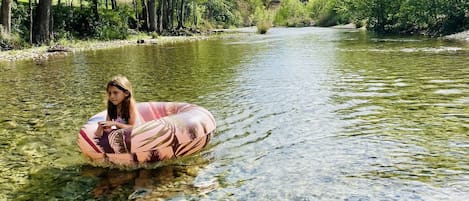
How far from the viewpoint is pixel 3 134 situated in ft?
30.4

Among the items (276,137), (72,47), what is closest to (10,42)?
(72,47)

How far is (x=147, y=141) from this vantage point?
6.70 m

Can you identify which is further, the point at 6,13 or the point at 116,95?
the point at 6,13

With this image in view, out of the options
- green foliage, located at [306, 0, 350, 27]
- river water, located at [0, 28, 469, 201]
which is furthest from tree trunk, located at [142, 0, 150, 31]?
river water, located at [0, 28, 469, 201]

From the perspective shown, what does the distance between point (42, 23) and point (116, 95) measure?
2531 cm

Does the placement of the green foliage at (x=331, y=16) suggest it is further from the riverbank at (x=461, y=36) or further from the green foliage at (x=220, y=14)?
the riverbank at (x=461, y=36)

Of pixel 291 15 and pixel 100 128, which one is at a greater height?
pixel 291 15

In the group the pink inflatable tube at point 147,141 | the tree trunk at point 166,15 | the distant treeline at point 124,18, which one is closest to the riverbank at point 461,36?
the distant treeline at point 124,18

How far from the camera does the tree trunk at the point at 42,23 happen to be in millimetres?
29594

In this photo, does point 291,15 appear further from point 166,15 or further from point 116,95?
point 116,95

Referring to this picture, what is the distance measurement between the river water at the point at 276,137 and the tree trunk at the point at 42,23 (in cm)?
1332

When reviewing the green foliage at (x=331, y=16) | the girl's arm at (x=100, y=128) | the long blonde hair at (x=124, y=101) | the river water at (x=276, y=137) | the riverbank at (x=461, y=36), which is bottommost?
the river water at (x=276, y=137)

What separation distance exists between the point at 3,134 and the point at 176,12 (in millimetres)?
57637

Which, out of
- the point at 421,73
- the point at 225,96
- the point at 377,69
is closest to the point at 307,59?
the point at 377,69
